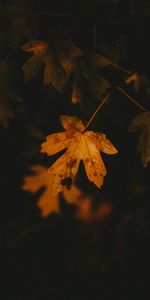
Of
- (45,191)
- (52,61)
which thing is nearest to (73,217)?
(45,191)

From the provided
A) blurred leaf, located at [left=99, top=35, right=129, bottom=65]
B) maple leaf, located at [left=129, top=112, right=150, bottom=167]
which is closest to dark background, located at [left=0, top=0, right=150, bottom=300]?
blurred leaf, located at [left=99, top=35, right=129, bottom=65]

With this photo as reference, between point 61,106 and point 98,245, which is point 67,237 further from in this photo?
point 61,106

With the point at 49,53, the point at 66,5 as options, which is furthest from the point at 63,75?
the point at 66,5

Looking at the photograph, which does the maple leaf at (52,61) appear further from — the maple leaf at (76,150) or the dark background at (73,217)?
the dark background at (73,217)

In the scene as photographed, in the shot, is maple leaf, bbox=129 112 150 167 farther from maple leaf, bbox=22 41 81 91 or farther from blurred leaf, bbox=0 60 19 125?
blurred leaf, bbox=0 60 19 125

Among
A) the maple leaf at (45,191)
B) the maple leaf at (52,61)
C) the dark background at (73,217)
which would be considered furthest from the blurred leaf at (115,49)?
the maple leaf at (45,191)
